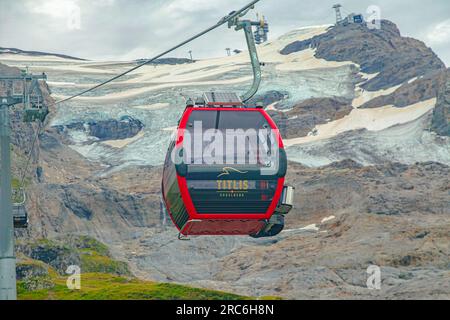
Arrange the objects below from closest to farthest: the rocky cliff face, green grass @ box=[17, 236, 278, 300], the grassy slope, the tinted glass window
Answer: the tinted glass window, the grassy slope, green grass @ box=[17, 236, 278, 300], the rocky cliff face

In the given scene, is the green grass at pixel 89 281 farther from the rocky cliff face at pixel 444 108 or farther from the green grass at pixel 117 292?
the rocky cliff face at pixel 444 108

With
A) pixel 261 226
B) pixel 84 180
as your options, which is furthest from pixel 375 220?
pixel 261 226

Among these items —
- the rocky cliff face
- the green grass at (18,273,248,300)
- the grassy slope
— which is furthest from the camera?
the rocky cliff face

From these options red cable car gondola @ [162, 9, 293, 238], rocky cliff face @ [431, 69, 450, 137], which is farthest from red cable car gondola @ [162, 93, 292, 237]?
rocky cliff face @ [431, 69, 450, 137]

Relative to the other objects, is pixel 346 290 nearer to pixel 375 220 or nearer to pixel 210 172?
pixel 375 220

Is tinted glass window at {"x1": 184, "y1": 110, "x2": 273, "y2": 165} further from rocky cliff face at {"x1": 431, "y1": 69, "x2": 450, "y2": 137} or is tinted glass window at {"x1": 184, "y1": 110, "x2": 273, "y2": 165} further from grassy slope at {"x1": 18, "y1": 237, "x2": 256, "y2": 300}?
rocky cliff face at {"x1": 431, "y1": 69, "x2": 450, "y2": 137}

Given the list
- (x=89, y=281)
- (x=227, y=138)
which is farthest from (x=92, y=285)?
(x=227, y=138)

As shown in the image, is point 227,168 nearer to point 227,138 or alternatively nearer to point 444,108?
point 227,138

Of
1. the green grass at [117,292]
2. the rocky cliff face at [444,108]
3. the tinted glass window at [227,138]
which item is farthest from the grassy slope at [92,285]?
the rocky cliff face at [444,108]
